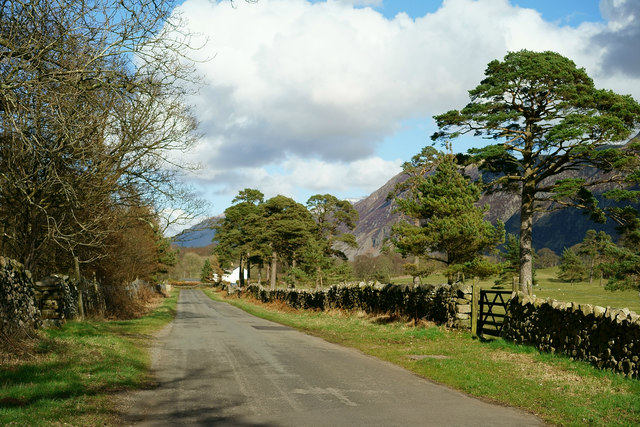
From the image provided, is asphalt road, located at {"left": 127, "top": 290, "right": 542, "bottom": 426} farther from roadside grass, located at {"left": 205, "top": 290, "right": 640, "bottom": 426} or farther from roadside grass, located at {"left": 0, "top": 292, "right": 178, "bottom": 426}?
roadside grass, located at {"left": 205, "top": 290, "right": 640, "bottom": 426}

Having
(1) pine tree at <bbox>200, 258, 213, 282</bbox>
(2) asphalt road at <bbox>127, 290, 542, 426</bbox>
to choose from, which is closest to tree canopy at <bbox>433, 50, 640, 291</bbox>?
(2) asphalt road at <bbox>127, 290, 542, 426</bbox>

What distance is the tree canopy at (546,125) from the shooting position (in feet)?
83.2

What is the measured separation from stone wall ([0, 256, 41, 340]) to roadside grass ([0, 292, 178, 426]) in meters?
0.50

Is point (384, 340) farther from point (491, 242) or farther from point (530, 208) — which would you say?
point (530, 208)

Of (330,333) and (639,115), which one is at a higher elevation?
(639,115)

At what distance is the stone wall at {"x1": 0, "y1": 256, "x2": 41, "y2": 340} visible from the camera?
34.9 feet

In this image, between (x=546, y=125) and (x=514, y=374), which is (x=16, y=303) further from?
(x=546, y=125)

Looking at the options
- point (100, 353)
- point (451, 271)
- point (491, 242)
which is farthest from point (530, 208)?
point (100, 353)

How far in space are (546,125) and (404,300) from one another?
594 inches

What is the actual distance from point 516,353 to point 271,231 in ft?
158

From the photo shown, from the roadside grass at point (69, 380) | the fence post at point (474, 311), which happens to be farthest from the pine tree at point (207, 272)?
the roadside grass at point (69, 380)

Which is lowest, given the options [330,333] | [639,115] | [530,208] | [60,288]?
[330,333]

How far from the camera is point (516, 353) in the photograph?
13.2 m

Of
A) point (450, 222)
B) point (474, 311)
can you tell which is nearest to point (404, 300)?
point (474, 311)
